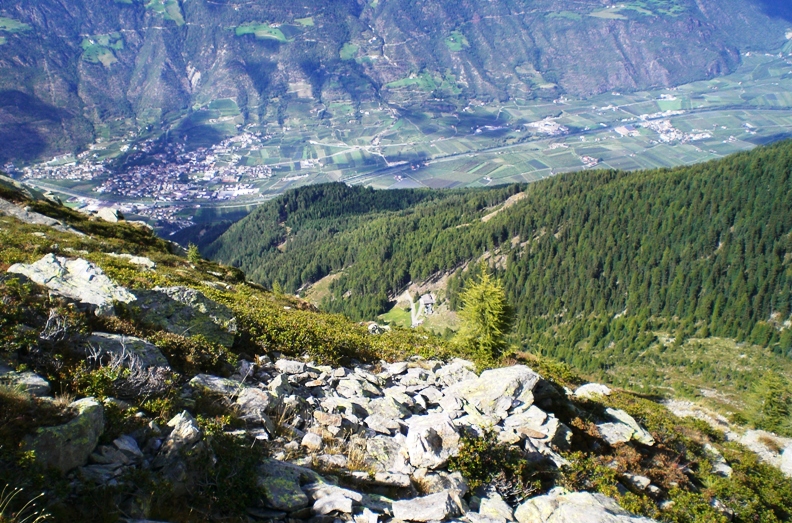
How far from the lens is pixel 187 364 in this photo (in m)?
12.5

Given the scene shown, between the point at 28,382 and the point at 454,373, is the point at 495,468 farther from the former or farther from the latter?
the point at 28,382

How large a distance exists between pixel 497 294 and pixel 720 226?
Result: 13435cm

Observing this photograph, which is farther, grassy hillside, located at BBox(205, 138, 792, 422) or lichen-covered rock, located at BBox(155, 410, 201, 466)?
grassy hillside, located at BBox(205, 138, 792, 422)

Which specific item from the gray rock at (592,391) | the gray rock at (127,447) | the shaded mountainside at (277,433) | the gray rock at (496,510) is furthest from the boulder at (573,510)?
the gray rock at (592,391)

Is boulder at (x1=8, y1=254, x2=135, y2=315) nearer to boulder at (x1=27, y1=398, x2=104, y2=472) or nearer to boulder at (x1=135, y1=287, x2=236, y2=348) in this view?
boulder at (x1=135, y1=287, x2=236, y2=348)

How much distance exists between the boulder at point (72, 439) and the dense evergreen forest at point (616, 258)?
102 meters

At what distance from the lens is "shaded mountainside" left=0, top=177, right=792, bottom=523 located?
7031 mm

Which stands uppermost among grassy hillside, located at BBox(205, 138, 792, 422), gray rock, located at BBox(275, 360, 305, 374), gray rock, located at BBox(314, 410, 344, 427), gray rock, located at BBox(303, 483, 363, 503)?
gray rock, located at BBox(303, 483, 363, 503)

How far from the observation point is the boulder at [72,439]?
256 inches

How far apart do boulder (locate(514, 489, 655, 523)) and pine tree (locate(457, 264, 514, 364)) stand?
1697 cm

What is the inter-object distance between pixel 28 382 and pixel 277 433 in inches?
203

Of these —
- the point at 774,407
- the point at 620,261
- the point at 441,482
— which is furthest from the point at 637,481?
the point at 620,261

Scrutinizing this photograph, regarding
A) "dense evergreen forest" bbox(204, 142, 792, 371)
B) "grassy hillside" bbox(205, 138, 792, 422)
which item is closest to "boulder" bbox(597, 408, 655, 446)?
"grassy hillside" bbox(205, 138, 792, 422)

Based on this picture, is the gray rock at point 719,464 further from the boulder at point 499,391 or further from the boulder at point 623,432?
the boulder at point 499,391
